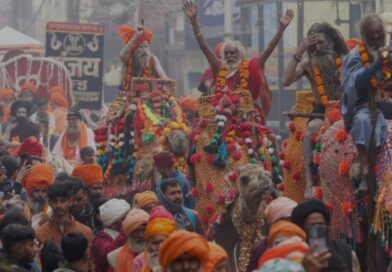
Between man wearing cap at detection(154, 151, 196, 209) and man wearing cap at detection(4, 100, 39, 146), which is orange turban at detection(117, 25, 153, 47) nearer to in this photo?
man wearing cap at detection(154, 151, 196, 209)

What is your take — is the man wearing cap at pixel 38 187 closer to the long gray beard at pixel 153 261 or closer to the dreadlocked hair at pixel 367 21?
the dreadlocked hair at pixel 367 21

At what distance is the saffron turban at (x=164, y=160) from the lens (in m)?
15.7

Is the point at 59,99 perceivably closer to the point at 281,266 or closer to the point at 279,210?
the point at 279,210

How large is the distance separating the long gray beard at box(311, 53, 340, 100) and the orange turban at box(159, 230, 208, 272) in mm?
6066

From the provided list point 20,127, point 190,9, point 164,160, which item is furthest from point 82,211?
point 20,127

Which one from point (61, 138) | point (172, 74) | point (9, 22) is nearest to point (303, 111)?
point (61, 138)

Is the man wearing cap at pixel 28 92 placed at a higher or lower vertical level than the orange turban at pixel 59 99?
higher

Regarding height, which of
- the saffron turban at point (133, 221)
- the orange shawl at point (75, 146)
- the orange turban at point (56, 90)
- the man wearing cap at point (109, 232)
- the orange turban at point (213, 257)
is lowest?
the orange shawl at point (75, 146)

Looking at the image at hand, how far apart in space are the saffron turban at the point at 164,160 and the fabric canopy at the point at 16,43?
20708 millimetres

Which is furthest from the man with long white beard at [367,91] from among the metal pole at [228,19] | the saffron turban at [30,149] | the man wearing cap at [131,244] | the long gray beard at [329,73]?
the metal pole at [228,19]

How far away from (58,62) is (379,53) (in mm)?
19686

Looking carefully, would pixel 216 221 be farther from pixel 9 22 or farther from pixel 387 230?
pixel 9 22

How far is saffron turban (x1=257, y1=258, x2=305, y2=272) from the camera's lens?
7172 millimetres

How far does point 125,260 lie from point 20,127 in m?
13.4
